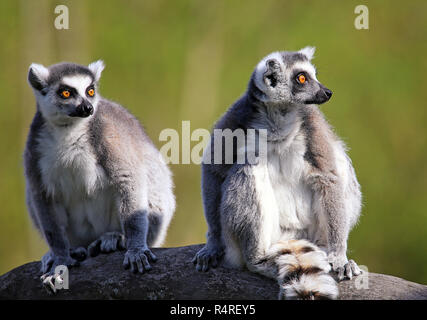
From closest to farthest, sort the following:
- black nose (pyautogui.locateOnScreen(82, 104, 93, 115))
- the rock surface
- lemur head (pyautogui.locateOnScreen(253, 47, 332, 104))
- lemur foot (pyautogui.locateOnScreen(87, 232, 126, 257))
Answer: the rock surface → lemur head (pyautogui.locateOnScreen(253, 47, 332, 104)) → black nose (pyautogui.locateOnScreen(82, 104, 93, 115)) → lemur foot (pyautogui.locateOnScreen(87, 232, 126, 257))

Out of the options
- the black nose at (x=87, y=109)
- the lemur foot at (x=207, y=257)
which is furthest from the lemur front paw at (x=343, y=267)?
the black nose at (x=87, y=109)

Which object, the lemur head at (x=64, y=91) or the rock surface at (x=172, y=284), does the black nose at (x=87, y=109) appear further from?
the rock surface at (x=172, y=284)

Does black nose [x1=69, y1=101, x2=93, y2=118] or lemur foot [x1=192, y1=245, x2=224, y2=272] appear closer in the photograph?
lemur foot [x1=192, y1=245, x2=224, y2=272]

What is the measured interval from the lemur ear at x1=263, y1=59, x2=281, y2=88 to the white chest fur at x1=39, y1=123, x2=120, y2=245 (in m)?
1.47

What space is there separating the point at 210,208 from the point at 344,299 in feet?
3.85

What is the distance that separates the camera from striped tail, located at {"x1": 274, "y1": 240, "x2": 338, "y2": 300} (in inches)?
158

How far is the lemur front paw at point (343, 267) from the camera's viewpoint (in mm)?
4230

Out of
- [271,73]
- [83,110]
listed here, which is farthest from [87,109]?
[271,73]

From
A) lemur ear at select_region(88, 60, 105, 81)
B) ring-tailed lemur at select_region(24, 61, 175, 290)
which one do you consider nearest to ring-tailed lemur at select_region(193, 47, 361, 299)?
ring-tailed lemur at select_region(24, 61, 175, 290)

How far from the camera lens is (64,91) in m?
4.86

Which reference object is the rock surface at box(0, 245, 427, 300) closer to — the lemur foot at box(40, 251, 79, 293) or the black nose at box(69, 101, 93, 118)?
the lemur foot at box(40, 251, 79, 293)

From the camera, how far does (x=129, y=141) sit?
17.1 ft
